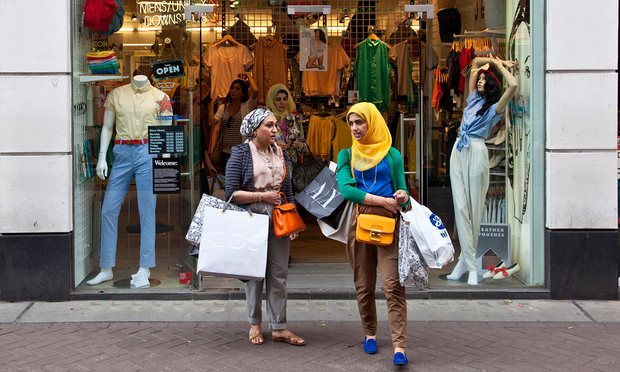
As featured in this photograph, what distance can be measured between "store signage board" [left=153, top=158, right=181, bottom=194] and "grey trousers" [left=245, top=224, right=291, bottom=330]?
1.99 meters

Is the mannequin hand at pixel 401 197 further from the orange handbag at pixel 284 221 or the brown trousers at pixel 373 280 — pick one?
the orange handbag at pixel 284 221

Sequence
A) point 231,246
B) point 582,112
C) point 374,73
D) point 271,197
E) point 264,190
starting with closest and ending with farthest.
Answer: point 231,246 < point 271,197 < point 264,190 < point 582,112 < point 374,73

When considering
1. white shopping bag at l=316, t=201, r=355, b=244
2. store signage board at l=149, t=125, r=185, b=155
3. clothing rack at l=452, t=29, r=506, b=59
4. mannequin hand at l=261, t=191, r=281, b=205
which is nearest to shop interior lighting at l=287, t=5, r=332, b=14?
clothing rack at l=452, t=29, r=506, b=59

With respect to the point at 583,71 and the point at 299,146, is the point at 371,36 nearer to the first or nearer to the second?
the point at 299,146

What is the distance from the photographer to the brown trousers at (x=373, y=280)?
19.2ft

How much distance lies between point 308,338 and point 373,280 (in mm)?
844

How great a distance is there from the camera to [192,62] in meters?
8.23

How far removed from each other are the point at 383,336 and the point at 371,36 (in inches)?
168

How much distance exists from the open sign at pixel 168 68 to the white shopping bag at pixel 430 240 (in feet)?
11.0

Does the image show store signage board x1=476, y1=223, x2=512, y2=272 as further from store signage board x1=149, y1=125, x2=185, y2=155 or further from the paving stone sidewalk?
store signage board x1=149, y1=125, x2=185, y2=155

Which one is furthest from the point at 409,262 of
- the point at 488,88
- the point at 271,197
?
→ the point at 488,88

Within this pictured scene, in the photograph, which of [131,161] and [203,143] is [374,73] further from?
[131,161]

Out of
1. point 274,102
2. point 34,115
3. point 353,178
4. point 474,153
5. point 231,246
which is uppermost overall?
point 274,102

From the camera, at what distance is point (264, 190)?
634 centimetres
